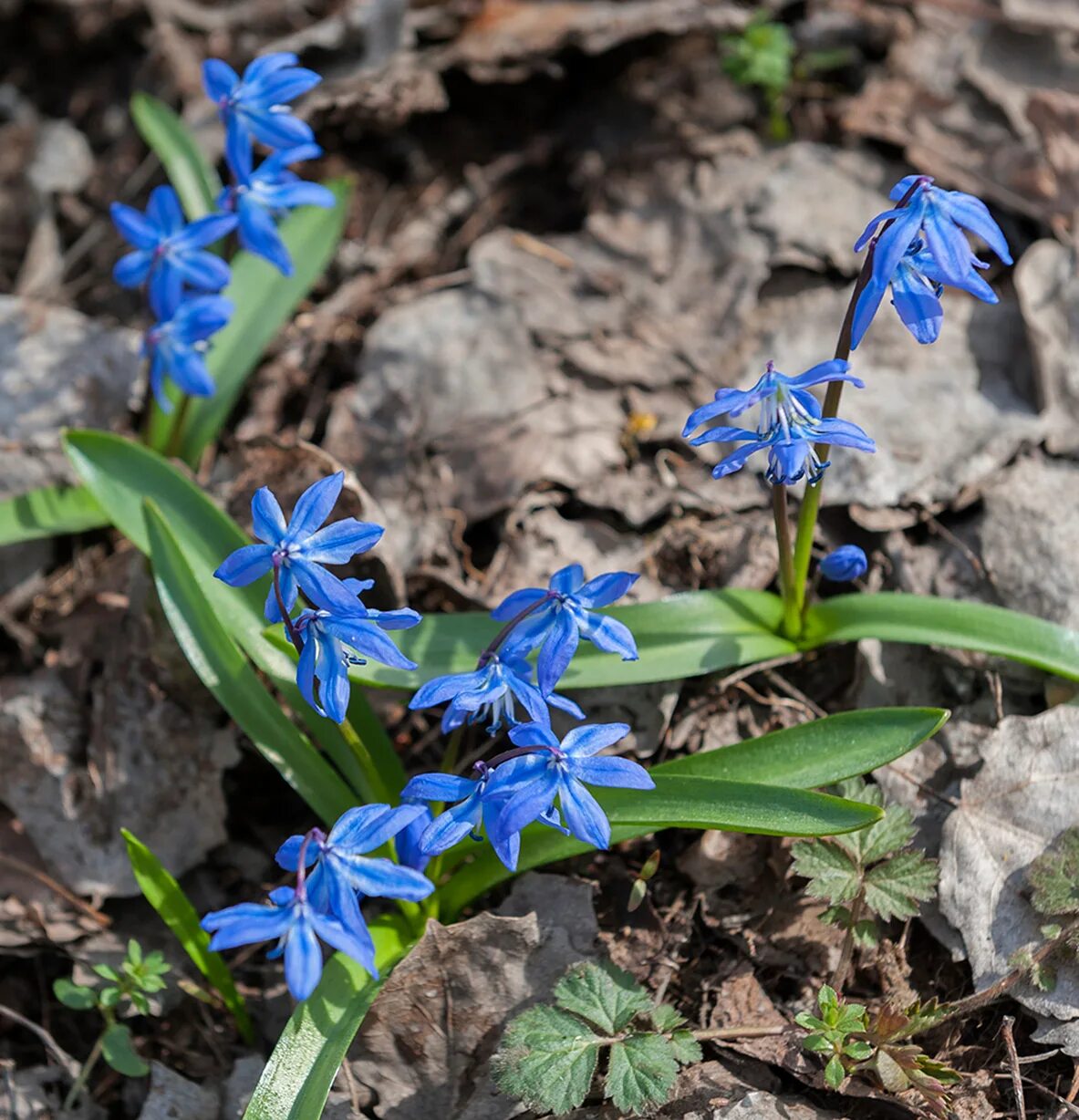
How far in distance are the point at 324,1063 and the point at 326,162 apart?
3.76 metres

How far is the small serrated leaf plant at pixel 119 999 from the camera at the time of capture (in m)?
3.12

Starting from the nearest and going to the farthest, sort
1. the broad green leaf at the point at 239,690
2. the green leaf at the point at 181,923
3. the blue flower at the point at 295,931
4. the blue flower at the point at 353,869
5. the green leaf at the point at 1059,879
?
the blue flower at the point at 295,931, the blue flower at the point at 353,869, the green leaf at the point at 1059,879, the green leaf at the point at 181,923, the broad green leaf at the point at 239,690

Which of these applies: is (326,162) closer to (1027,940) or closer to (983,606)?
(983,606)

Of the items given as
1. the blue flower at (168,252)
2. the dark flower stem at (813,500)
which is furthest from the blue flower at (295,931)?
the blue flower at (168,252)

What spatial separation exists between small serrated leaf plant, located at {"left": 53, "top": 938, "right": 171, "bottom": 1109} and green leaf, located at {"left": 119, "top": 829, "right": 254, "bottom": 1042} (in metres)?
0.02

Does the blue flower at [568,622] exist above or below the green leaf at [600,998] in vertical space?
above

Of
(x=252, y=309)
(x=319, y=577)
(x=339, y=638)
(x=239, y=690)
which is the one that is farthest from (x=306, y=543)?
(x=252, y=309)

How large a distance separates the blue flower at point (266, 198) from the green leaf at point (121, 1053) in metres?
2.27

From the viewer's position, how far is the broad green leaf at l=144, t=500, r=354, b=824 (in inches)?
129

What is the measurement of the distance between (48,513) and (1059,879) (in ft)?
10.8

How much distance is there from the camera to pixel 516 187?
523cm

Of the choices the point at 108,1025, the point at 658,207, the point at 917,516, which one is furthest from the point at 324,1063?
the point at 658,207

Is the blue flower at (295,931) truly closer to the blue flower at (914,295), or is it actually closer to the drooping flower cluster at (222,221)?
the blue flower at (914,295)

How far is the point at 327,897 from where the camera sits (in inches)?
94.0
